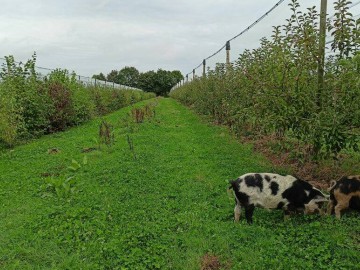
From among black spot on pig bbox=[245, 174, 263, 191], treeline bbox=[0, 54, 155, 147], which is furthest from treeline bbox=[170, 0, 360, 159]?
treeline bbox=[0, 54, 155, 147]

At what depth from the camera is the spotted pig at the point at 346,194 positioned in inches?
173

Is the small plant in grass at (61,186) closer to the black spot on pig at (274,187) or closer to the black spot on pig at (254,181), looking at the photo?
the black spot on pig at (254,181)

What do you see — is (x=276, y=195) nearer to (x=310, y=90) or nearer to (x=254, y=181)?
(x=254, y=181)

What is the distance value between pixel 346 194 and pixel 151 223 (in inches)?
Answer: 101

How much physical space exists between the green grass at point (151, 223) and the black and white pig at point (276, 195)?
18 cm

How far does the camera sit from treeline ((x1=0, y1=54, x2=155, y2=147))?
33.9ft

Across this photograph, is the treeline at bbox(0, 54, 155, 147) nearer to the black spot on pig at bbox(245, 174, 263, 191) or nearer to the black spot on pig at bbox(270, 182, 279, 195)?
→ the black spot on pig at bbox(245, 174, 263, 191)

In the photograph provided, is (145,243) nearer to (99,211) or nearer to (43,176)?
(99,211)

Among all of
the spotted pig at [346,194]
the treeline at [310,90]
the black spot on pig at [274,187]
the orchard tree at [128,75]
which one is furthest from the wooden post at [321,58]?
the orchard tree at [128,75]

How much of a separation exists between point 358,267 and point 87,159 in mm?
6514

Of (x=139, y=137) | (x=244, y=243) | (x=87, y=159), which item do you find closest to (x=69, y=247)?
(x=244, y=243)

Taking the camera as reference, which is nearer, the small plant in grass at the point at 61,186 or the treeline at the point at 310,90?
the treeline at the point at 310,90

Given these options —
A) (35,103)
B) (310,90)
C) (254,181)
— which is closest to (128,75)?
(35,103)

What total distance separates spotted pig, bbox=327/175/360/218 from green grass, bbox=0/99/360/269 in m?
0.15
